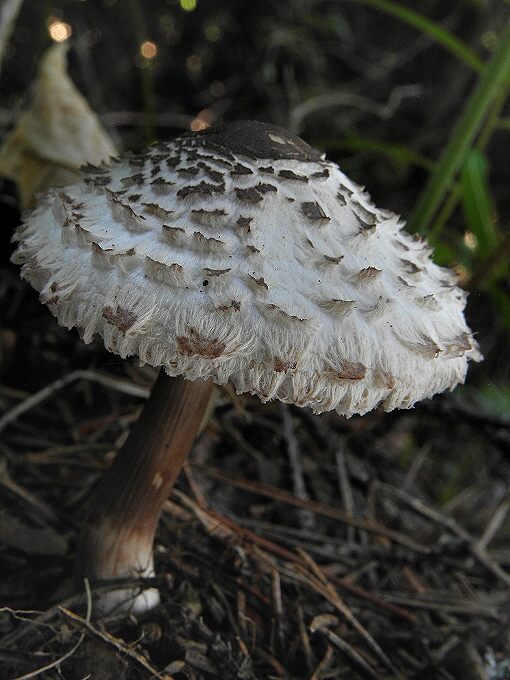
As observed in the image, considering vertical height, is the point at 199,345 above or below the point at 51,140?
below

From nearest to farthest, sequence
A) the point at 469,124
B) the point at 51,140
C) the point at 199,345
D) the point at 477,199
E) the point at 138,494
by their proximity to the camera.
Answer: the point at 199,345 → the point at 138,494 → the point at 51,140 → the point at 469,124 → the point at 477,199

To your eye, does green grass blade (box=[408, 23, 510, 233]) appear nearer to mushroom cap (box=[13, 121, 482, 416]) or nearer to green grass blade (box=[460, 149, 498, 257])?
green grass blade (box=[460, 149, 498, 257])

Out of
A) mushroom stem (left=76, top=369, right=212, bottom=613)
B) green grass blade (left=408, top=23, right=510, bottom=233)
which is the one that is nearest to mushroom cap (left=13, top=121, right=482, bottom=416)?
mushroom stem (left=76, top=369, right=212, bottom=613)

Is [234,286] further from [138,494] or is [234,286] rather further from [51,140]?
[51,140]

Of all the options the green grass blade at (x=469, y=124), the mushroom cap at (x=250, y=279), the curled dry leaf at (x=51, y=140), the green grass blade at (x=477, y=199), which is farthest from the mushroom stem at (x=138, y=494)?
the green grass blade at (x=477, y=199)

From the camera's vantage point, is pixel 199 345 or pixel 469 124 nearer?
pixel 199 345

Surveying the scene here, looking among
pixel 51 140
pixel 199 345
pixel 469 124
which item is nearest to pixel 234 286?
pixel 199 345

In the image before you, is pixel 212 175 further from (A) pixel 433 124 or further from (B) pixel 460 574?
(A) pixel 433 124

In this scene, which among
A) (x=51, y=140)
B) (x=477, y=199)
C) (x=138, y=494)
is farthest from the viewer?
(x=477, y=199)
